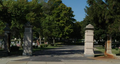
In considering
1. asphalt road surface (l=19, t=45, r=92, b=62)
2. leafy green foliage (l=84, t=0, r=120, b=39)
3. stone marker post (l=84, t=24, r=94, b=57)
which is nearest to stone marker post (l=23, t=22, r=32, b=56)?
asphalt road surface (l=19, t=45, r=92, b=62)

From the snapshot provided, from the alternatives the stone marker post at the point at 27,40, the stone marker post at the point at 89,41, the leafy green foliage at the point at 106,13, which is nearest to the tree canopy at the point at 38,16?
the stone marker post at the point at 27,40

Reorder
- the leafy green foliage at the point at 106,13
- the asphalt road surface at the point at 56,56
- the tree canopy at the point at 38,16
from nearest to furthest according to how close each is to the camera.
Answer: the asphalt road surface at the point at 56,56
the leafy green foliage at the point at 106,13
the tree canopy at the point at 38,16

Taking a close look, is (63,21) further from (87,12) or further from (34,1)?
(87,12)

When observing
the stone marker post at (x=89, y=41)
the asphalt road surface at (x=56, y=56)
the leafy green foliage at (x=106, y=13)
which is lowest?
the asphalt road surface at (x=56, y=56)

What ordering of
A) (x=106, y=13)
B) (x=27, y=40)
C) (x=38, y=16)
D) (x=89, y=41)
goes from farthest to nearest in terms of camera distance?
1. (x=38, y=16)
2. (x=27, y=40)
3. (x=89, y=41)
4. (x=106, y=13)

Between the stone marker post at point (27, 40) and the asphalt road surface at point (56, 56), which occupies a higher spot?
the stone marker post at point (27, 40)

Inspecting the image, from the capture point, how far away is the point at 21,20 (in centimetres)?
2009

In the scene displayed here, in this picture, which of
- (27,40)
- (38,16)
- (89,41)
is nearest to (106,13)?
(89,41)

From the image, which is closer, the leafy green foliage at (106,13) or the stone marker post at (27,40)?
the leafy green foliage at (106,13)

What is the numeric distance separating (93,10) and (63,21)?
133ft

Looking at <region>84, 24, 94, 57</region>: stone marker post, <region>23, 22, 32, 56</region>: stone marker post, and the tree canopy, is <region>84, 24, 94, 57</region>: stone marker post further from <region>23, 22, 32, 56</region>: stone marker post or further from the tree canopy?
the tree canopy

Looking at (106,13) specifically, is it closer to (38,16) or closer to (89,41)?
(89,41)

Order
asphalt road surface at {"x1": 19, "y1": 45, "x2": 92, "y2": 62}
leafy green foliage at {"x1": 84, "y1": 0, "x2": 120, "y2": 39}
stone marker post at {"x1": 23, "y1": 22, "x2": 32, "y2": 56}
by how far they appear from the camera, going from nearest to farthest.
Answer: asphalt road surface at {"x1": 19, "y1": 45, "x2": 92, "y2": 62} → leafy green foliage at {"x1": 84, "y1": 0, "x2": 120, "y2": 39} → stone marker post at {"x1": 23, "y1": 22, "x2": 32, "y2": 56}

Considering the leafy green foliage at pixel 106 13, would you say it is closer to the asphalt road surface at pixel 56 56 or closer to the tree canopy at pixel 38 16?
the asphalt road surface at pixel 56 56
